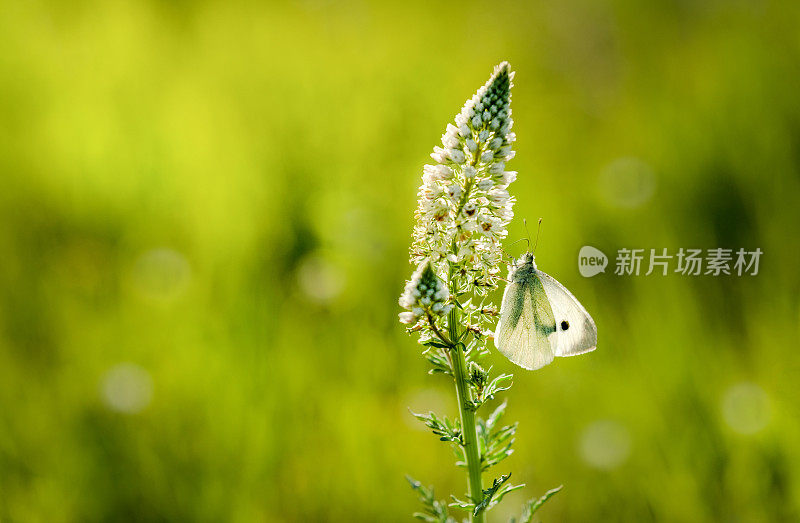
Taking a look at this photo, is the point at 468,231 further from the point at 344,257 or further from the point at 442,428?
the point at 344,257

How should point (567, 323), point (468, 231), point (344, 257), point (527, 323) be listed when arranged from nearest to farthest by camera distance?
point (468, 231) → point (527, 323) → point (567, 323) → point (344, 257)

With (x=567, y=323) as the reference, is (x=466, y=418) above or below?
below

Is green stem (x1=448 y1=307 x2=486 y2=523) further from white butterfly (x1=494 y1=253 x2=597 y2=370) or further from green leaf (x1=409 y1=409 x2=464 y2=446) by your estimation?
white butterfly (x1=494 y1=253 x2=597 y2=370)

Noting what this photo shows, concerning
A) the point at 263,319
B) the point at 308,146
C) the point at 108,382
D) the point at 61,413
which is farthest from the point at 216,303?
the point at 308,146

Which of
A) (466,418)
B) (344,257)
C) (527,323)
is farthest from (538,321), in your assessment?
(344,257)

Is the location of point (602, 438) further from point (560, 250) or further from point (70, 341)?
point (70, 341)

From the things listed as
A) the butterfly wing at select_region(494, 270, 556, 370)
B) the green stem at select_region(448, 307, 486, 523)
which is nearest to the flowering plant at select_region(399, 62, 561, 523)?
the green stem at select_region(448, 307, 486, 523)

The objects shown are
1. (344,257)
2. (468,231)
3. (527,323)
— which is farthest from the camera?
(344,257)

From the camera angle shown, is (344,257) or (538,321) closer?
(538,321)

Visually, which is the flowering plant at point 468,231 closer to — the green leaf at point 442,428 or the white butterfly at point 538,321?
the green leaf at point 442,428
